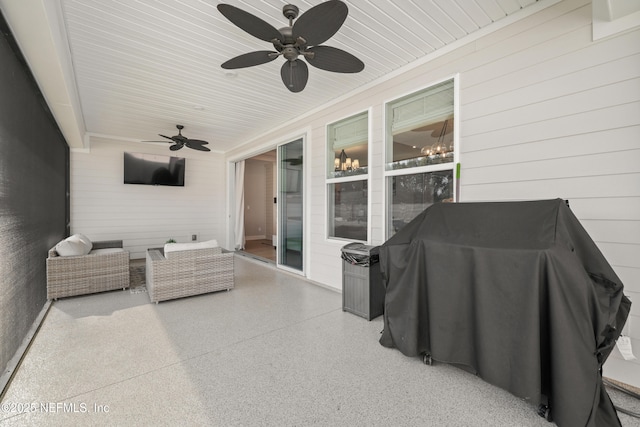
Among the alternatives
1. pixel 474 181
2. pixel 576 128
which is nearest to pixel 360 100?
pixel 474 181

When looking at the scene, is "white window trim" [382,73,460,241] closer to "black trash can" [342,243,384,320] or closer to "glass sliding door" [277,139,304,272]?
"black trash can" [342,243,384,320]

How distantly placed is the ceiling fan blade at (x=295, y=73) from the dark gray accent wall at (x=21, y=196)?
207 cm

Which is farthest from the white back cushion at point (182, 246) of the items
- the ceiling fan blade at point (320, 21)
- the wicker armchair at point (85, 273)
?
the ceiling fan blade at point (320, 21)

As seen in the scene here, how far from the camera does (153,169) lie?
21.8ft

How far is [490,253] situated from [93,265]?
4836 mm

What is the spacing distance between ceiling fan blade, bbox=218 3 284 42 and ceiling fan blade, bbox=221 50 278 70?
0.20 meters

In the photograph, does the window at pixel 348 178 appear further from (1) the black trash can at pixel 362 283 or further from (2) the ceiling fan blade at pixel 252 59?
(2) the ceiling fan blade at pixel 252 59

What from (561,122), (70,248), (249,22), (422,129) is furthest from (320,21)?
(70,248)

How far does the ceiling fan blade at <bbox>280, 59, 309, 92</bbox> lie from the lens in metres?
2.47

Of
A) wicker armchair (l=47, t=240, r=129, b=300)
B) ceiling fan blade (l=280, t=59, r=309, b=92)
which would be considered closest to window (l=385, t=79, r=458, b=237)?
ceiling fan blade (l=280, t=59, r=309, b=92)

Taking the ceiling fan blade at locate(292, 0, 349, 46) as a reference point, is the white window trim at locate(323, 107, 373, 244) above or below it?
below

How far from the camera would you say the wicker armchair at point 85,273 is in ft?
11.7

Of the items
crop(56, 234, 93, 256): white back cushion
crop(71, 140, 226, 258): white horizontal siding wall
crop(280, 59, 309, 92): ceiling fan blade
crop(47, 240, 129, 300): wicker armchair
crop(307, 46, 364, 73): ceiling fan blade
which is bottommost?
crop(47, 240, 129, 300): wicker armchair

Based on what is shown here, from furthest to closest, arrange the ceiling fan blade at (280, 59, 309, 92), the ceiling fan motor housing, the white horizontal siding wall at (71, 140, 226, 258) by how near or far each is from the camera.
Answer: the white horizontal siding wall at (71, 140, 226, 258) < the ceiling fan blade at (280, 59, 309, 92) < the ceiling fan motor housing
